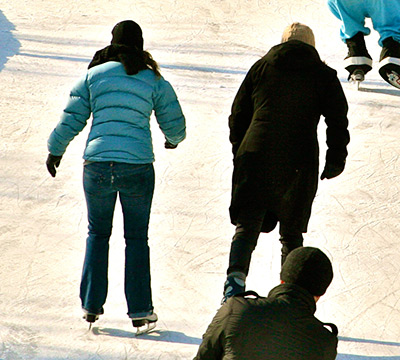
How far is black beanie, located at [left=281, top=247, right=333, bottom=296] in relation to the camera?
9.84ft

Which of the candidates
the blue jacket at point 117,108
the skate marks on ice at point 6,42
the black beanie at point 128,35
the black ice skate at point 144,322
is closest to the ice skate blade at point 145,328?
the black ice skate at point 144,322

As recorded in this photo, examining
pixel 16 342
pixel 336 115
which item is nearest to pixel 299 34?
pixel 336 115

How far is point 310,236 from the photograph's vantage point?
540cm

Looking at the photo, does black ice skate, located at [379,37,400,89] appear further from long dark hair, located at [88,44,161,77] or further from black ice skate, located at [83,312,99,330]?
black ice skate, located at [83,312,99,330]

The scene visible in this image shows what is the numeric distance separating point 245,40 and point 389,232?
3527mm

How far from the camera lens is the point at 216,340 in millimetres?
2885

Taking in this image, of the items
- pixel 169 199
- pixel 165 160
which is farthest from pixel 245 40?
pixel 169 199

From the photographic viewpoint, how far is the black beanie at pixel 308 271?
3.00 m

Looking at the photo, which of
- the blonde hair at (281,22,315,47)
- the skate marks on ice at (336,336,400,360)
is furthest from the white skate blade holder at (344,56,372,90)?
the skate marks on ice at (336,336,400,360)

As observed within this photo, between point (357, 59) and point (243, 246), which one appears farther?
point (357, 59)

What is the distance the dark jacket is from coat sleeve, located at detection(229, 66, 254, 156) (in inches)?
61.9

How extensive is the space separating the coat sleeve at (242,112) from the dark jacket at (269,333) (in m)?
1.57

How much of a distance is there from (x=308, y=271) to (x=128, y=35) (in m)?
1.68

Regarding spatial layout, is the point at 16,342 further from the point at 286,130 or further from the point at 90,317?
the point at 286,130
